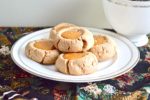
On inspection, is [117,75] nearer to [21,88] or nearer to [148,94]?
[148,94]

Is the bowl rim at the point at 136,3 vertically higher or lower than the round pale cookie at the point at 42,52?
higher

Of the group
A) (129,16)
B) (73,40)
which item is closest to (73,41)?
(73,40)

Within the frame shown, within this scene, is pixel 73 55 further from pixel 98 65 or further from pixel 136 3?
pixel 136 3

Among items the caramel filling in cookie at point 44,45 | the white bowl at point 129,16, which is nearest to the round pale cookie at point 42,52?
the caramel filling in cookie at point 44,45

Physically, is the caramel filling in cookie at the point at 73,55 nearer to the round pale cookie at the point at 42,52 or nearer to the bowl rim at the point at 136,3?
the round pale cookie at the point at 42,52

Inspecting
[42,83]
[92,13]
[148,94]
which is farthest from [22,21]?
[148,94]

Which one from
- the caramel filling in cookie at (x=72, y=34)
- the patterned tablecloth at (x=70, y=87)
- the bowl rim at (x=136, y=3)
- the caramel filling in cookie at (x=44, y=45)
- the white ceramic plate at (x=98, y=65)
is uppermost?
the bowl rim at (x=136, y=3)
